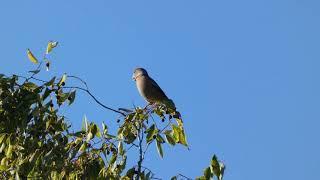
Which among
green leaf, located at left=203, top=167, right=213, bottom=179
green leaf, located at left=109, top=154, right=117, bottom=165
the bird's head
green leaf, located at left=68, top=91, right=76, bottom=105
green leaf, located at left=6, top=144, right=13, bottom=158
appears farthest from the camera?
the bird's head

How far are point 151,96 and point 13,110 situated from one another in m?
4.51

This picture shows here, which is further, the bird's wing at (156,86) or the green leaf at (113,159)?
the bird's wing at (156,86)

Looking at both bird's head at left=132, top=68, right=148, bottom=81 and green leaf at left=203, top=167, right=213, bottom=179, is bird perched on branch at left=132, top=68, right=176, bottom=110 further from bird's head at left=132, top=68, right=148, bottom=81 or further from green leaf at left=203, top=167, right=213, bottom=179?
green leaf at left=203, top=167, right=213, bottom=179

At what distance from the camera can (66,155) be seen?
5.40 metres

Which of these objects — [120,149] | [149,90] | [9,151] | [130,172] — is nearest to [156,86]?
[149,90]

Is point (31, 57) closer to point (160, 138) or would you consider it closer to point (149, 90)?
point (160, 138)

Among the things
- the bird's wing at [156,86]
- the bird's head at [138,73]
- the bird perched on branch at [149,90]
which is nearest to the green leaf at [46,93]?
the bird perched on branch at [149,90]

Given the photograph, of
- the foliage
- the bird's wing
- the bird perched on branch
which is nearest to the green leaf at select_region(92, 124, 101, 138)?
the foliage

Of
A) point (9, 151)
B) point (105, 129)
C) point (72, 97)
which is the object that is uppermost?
point (72, 97)

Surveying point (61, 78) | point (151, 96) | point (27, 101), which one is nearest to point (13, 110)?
point (27, 101)

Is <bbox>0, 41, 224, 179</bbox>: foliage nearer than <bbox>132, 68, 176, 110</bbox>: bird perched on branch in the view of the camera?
Yes

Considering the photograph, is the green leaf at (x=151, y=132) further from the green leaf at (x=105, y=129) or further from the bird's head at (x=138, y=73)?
the bird's head at (x=138, y=73)

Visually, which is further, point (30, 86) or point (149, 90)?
point (149, 90)

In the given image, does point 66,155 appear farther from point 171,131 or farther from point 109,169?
point 171,131
